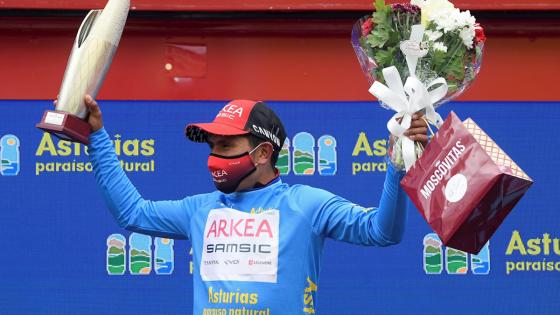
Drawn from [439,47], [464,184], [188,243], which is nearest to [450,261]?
[188,243]

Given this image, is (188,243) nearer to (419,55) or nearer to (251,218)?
(251,218)

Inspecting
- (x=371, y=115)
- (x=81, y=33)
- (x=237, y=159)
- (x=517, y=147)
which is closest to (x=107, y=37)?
(x=81, y=33)

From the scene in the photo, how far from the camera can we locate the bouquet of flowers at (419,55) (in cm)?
310

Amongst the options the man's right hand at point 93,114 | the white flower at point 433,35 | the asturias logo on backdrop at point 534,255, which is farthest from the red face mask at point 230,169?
the asturias logo on backdrop at point 534,255

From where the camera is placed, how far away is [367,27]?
3293mm

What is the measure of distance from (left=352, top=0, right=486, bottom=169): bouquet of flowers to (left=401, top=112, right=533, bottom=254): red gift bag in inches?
4.3

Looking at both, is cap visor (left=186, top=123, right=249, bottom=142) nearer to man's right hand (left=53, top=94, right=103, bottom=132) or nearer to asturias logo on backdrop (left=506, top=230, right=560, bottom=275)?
man's right hand (left=53, top=94, right=103, bottom=132)

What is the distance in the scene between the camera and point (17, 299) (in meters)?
4.71

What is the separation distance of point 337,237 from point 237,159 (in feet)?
1.29

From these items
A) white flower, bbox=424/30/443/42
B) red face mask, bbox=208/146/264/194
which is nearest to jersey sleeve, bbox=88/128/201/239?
red face mask, bbox=208/146/264/194

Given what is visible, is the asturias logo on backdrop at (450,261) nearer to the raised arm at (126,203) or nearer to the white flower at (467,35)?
the raised arm at (126,203)

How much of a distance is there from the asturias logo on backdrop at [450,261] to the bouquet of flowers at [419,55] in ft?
5.25

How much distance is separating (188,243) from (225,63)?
0.82 metres

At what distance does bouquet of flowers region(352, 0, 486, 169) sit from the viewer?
122 inches
